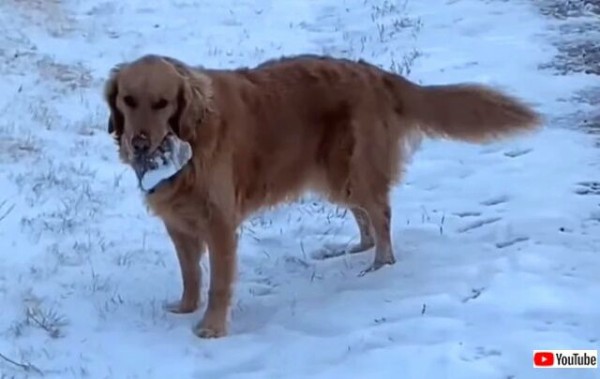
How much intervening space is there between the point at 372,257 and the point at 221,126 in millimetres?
1306

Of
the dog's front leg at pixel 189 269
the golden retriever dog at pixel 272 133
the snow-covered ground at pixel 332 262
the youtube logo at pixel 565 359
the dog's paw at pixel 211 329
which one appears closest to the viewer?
the youtube logo at pixel 565 359

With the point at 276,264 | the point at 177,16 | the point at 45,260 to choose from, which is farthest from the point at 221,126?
the point at 177,16

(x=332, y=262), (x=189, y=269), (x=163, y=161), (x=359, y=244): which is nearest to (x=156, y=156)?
(x=163, y=161)

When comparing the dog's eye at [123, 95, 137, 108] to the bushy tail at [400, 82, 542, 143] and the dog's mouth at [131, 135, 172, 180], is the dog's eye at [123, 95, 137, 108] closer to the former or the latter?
the dog's mouth at [131, 135, 172, 180]

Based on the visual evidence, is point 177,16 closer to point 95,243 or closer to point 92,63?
point 92,63

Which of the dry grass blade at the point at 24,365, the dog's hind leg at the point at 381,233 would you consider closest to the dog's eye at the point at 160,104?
the dry grass blade at the point at 24,365

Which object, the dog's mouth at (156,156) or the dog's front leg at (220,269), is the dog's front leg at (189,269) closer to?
the dog's front leg at (220,269)

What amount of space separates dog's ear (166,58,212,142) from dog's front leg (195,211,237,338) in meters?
0.44

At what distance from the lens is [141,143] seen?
16.7 ft

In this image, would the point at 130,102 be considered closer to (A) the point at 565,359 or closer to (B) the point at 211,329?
(B) the point at 211,329

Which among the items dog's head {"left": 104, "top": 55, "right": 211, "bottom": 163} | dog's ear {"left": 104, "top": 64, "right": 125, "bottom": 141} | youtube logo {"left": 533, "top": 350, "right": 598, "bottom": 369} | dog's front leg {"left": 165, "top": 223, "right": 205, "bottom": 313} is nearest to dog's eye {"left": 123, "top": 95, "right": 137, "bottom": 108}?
dog's head {"left": 104, "top": 55, "right": 211, "bottom": 163}

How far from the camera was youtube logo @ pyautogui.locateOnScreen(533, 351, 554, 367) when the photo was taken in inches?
174

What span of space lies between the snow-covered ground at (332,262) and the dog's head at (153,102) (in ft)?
3.08

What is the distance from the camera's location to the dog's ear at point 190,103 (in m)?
5.18
